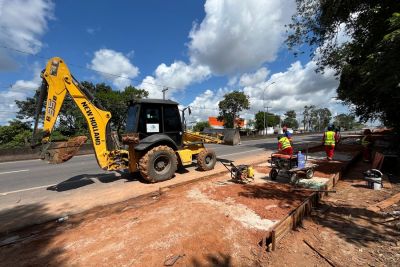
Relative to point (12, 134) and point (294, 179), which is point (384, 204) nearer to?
point (294, 179)

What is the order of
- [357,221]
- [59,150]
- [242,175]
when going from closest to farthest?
[357,221], [59,150], [242,175]

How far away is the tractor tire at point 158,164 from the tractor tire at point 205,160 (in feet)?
4.56

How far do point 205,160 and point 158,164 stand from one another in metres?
2.22

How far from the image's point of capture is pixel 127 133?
8.12m

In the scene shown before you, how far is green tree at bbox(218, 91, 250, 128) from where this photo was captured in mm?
59094

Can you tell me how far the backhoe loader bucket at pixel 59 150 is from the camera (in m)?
6.86

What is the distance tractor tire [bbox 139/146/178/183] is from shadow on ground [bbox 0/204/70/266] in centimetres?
283

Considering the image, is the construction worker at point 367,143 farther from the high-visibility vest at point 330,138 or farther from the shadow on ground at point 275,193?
the shadow on ground at point 275,193

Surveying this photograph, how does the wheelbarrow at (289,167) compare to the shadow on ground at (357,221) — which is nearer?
the shadow on ground at (357,221)

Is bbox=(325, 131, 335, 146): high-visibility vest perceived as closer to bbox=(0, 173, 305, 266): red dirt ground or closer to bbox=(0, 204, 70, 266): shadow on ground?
bbox=(0, 173, 305, 266): red dirt ground

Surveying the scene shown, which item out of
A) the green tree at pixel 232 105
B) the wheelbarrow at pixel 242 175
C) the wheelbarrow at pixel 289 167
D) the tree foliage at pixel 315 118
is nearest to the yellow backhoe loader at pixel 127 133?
the wheelbarrow at pixel 242 175

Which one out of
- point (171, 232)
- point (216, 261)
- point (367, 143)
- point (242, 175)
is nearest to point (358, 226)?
point (216, 261)

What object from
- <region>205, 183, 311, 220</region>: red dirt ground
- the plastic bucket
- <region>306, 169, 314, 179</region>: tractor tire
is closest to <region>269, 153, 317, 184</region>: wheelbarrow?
<region>306, 169, 314, 179</region>: tractor tire

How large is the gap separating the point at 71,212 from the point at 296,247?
187 inches
